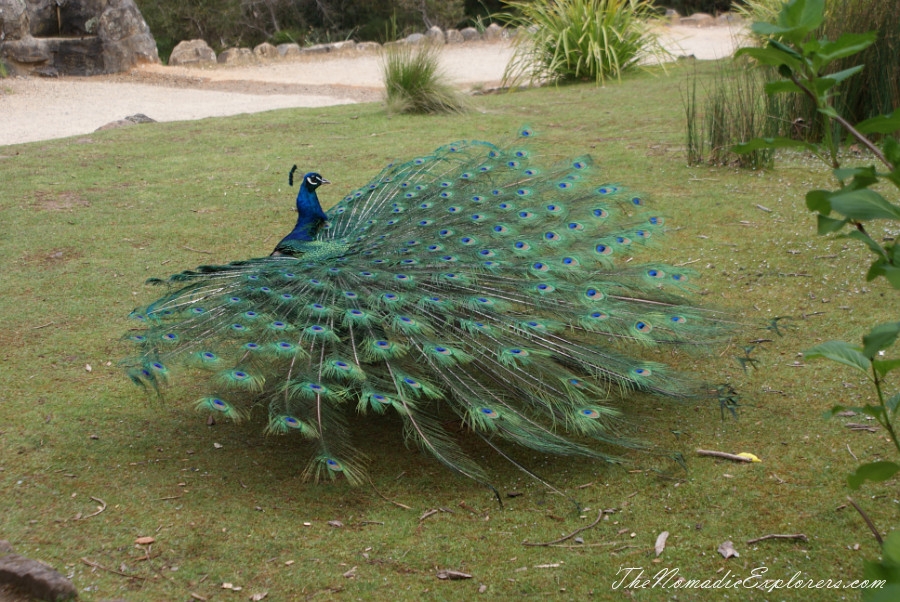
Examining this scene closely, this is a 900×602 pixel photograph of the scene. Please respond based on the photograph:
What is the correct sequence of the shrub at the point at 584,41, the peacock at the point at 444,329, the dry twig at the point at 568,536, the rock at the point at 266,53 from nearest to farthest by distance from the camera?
1. the dry twig at the point at 568,536
2. the peacock at the point at 444,329
3. the shrub at the point at 584,41
4. the rock at the point at 266,53

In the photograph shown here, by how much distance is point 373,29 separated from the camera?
77.8 ft

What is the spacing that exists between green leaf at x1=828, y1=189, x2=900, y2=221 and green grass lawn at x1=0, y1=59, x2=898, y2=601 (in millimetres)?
1533

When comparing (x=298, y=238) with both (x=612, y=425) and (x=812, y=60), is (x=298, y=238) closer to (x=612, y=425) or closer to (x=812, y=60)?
(x=612, y=425)

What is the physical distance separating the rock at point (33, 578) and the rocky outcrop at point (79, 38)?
46.2ft

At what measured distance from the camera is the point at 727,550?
258cm

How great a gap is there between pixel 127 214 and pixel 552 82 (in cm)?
682

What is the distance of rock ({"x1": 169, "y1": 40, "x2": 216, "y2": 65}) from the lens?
16.8 meters

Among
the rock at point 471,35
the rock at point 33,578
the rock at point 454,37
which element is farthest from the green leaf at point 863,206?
the rock at point 471,35

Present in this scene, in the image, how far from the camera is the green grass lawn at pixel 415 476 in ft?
8.48

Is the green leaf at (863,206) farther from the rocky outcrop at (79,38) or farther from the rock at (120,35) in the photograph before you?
the rock at (120,35)

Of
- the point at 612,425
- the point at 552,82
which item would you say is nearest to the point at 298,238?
the point at 612,425

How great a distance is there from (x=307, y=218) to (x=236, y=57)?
47.3 ft

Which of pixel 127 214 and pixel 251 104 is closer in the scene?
pixel 127 214

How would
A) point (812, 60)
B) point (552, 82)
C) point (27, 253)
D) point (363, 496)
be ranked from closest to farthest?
point (812, 60)
point (363, 496)
point (27, 253)
point (552, 82)
